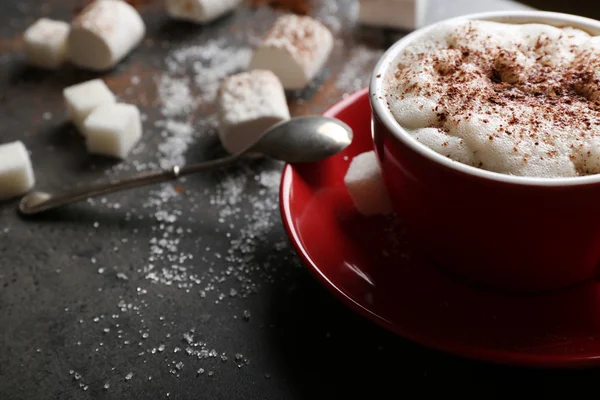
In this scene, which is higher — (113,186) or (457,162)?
(457,162)

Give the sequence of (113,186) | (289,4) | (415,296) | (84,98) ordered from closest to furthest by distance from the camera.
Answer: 1. (415,296)
2. (113,186)
3. (84,98)
4. (289,4)

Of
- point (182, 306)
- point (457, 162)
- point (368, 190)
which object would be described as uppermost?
point (457, 162)

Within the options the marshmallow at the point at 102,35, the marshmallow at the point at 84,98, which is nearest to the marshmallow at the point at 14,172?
the marshmallow at the point at 84,98

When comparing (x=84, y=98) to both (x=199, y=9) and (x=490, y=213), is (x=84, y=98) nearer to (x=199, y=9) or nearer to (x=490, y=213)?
(x=199, y=9)

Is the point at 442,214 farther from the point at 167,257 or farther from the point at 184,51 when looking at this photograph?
the point at 184,51

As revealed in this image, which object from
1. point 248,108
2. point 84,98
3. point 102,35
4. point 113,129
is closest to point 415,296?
point 248,108

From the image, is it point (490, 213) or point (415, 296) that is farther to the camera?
point (415, 296)

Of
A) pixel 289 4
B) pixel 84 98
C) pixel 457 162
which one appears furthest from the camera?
pixel 289 4

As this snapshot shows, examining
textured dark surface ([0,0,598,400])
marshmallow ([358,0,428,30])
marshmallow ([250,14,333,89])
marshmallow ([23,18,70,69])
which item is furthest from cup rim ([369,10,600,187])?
marshmallow ([23,18,70,69])
